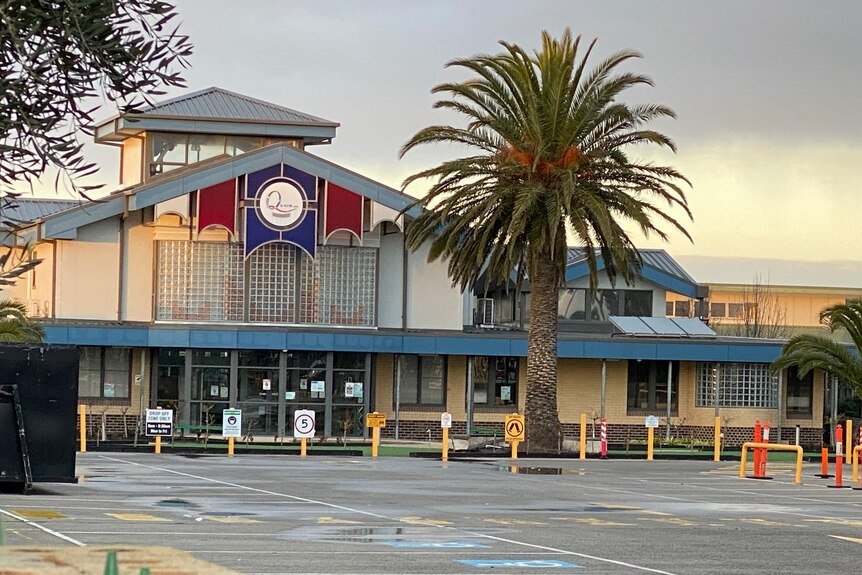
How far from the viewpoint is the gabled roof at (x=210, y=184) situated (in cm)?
4425

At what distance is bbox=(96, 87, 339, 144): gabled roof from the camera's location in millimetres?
48438

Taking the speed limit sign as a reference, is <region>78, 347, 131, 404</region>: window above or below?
above

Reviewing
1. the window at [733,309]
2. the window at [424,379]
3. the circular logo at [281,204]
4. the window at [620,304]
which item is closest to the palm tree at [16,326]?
the circular logo at [281,204]

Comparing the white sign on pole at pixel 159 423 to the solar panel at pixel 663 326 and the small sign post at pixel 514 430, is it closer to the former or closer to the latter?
the small sign post at pixel 514 430

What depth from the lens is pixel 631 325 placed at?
50.5 meters

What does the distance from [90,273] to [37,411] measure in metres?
23.7

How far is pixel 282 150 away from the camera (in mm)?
45844

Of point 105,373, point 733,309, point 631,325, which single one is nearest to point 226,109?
point 105,373

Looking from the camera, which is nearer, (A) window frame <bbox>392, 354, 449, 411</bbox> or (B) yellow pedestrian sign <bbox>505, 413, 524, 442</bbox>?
(B) yellow pedestrian sign <bbox>505, 413, 524, 442</bbox>

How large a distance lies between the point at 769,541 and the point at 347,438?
95.3ft

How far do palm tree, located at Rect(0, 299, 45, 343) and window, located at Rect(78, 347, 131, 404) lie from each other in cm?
378

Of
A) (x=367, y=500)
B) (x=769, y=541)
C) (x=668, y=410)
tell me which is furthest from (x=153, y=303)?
(x=769, y=541)

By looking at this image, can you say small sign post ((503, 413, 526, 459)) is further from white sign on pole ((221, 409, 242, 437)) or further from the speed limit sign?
white sign on pole ((221, 409, 242, 437))

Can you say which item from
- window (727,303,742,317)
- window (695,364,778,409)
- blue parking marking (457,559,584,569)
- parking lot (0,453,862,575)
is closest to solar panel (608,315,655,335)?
window (695,364,778,409)
